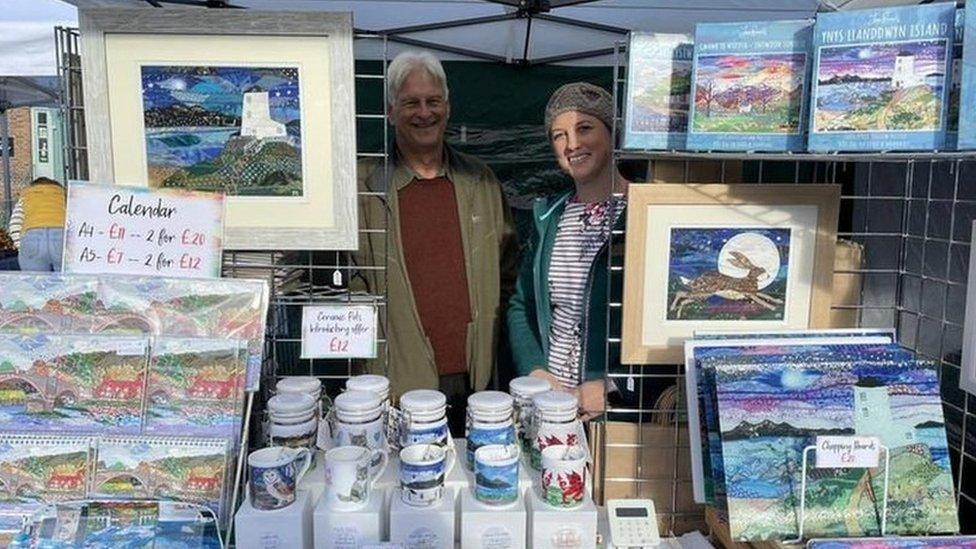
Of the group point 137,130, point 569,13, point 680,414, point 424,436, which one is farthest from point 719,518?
point 569,13

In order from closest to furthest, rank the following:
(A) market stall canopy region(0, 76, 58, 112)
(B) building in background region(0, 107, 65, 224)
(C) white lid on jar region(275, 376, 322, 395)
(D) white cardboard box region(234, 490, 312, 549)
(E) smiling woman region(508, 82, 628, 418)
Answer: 1. (D) white cardboard box region(234, 490, 312, 549)
2. (C) white lid on jar region(275, 376, 322, 395)
3. (E) smiling woman region(508, 82, 628, 418)
4. (A) market stall canopy region(0, 76, 58, 112)
5. (B) building in background region(0, 107, 65, 224)

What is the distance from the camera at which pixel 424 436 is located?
3.65 ft

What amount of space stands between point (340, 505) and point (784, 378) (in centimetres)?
67

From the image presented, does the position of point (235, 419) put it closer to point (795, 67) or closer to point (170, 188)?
point (170, 188)

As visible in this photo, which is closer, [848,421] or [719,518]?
→ [848,421]

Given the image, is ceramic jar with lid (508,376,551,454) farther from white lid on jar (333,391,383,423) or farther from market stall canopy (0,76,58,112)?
market stall canopy (0,76,58,112)

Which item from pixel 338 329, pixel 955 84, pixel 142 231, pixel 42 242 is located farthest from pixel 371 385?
pixel 955 84

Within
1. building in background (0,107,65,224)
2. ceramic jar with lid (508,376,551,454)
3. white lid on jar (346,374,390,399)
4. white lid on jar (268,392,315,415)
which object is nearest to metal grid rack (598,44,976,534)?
ceramic jar with lid (508,376,551,454)

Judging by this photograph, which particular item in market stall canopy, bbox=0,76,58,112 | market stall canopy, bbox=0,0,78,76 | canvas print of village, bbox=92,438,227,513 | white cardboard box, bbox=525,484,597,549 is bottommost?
white cardboard box, bbox=525,484,597,549

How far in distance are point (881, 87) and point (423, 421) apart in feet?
2.68

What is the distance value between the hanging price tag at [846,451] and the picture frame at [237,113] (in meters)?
0.79

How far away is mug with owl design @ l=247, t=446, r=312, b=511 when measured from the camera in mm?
995

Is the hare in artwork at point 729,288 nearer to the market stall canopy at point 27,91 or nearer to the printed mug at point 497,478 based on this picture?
the printed mug at point 497,478

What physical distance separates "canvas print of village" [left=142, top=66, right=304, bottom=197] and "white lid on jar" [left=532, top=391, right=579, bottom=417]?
538mm
